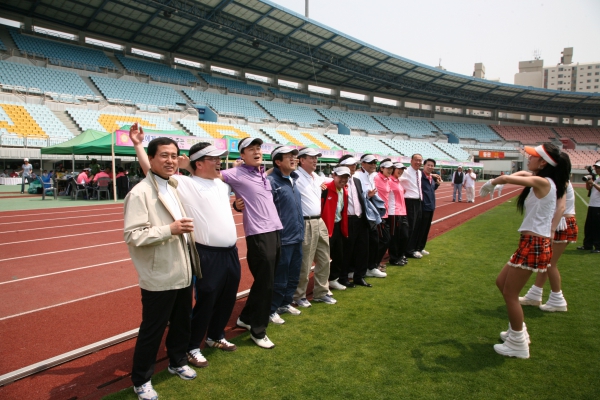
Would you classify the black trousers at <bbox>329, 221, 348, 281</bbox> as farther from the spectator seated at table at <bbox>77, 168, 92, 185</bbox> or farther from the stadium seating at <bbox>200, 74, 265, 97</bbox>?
the stadium seating at <bbox>200, 74, 265, 97</bbox>

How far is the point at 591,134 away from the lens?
193 feet

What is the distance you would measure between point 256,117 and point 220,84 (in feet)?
21.4

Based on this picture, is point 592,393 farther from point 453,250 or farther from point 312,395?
point 453,250

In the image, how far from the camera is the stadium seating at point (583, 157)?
2050 inches

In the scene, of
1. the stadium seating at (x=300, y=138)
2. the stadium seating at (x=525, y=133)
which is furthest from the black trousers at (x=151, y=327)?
the stadium seating at (x=525, y=133)

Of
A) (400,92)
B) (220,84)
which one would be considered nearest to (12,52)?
(220,84)

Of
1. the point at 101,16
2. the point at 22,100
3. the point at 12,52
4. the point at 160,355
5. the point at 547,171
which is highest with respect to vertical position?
the point at 101,16

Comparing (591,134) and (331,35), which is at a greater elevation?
(331,35)

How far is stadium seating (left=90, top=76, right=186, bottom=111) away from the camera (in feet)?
96.8

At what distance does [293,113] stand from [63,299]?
127 ft

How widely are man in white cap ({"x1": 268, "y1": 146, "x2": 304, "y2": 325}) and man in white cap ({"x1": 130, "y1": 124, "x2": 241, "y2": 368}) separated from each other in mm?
779

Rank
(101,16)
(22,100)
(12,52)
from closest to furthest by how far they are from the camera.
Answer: (22,100) → (12,52) → (101,16)

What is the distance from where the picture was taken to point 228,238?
307cm

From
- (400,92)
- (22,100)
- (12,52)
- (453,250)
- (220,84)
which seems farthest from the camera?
(400,92)
